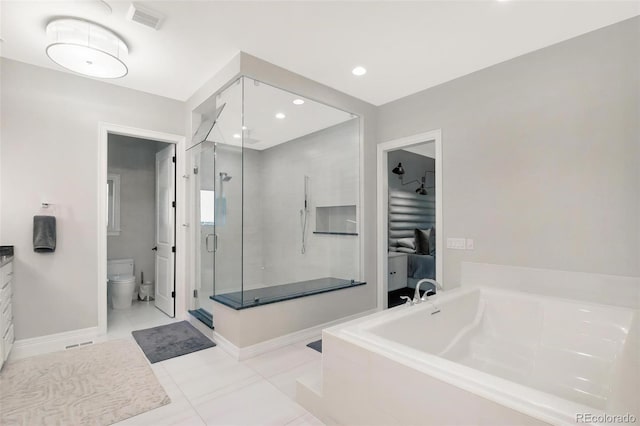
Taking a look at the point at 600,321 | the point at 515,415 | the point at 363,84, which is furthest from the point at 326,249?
→ the point at 515,415

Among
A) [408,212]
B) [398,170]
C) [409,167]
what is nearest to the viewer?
[398,170]

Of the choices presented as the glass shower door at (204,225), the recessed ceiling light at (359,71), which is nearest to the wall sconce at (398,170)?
the recessed ceiling light at (359,71)

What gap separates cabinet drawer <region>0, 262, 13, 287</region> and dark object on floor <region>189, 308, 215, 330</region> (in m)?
1.64

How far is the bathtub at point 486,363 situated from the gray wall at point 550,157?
1.55 feet

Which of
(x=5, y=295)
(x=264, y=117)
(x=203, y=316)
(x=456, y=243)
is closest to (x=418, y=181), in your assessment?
(x=456, y=243)

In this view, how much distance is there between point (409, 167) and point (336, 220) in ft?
9.29

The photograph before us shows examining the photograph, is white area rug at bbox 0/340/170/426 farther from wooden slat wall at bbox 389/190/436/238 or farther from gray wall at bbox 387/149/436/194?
gray wall at bbox 387/149/436/194

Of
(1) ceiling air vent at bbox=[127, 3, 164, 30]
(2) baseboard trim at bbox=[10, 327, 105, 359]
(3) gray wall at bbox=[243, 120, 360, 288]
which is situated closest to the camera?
(1) ceiling air vent at bbox=[127, 3, 164, 30]

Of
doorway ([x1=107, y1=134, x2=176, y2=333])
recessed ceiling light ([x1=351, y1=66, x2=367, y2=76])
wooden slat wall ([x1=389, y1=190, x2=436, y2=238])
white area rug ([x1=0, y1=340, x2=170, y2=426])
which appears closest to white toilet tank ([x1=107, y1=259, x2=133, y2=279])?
doorway ([x1=107, y1=134, x2=176, y2=333])

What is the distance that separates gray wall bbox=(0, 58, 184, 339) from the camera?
2906 mm

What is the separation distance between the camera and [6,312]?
8.46 ft

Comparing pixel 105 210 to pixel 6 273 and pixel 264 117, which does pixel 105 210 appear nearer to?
pixel 6 273

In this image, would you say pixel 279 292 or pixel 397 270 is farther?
pixel 397 270

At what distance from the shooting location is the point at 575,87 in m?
2.57
